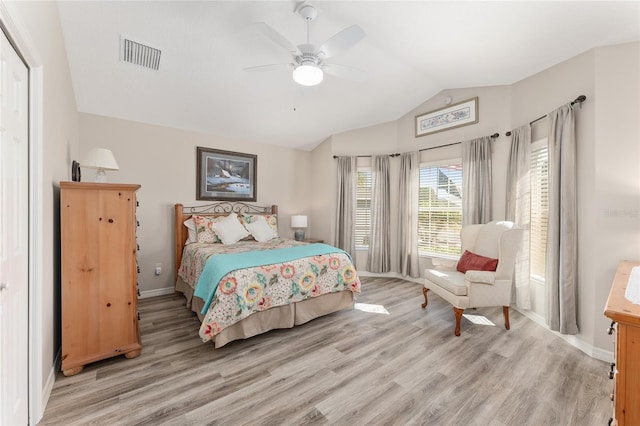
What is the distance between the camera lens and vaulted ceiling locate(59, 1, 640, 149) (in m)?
2.22

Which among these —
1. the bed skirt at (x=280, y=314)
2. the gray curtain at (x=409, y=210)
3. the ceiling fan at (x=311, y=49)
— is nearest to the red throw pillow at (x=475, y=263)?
the gray curtain at (x=409, y=210)

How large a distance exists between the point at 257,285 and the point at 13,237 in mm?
1659

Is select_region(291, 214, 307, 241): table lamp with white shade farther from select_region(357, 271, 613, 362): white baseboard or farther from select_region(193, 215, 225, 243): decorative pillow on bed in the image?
select_region(357, 271, 613, 362): white baseboard

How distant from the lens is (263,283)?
2.61 metres

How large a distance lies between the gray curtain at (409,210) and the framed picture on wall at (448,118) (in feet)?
1.49

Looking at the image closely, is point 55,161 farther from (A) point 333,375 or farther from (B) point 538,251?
(B) point 538,251

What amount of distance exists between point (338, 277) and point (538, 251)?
7.89 feet

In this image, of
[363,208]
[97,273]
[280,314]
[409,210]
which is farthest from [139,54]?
[409,210]

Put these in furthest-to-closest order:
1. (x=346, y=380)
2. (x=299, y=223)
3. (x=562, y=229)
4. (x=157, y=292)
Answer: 1. (x=299, y=223)
2. (x=157, y=292)
3. (x=562, y=229)
4. (x=346, y=380)

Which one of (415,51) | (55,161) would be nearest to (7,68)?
(55,161)

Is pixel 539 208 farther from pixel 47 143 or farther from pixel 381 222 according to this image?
pixel 47 143

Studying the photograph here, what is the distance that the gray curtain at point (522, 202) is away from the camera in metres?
3.11

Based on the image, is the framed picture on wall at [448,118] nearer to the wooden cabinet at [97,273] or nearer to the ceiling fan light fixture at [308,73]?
the ceiling fan light fixture at [308,73]

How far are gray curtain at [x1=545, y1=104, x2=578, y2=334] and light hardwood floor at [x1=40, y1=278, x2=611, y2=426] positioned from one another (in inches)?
12.7
